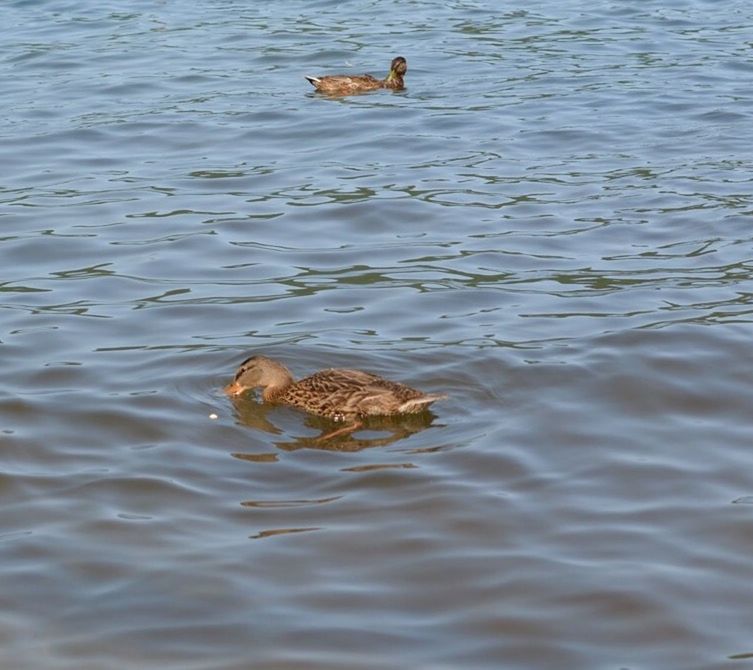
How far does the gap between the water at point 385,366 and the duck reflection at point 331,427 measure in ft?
0.09

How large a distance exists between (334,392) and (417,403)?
1.57 feet

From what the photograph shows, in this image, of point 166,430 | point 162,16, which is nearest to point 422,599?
point 166,430

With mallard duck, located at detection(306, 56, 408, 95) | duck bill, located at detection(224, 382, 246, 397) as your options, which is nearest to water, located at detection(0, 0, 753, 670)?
duck bill, located at detection(224, 382, 246, 397)

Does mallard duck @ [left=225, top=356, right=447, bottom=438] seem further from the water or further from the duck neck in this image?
the water

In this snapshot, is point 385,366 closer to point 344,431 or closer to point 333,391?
point 333,391

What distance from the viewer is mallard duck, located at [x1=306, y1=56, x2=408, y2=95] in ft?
60.0

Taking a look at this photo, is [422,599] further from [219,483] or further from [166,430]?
[166,430]

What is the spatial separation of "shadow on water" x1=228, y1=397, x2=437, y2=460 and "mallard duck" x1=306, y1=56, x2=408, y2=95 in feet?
31.9

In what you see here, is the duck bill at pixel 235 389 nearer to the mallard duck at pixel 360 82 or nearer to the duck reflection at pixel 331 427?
the duck reflection at pixel 331 427

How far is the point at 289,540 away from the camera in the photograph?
725 centimetres

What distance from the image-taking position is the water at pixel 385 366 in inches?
260

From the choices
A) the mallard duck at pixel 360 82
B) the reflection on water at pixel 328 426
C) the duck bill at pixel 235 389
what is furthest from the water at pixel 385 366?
the mallard duck at pixel 360 82

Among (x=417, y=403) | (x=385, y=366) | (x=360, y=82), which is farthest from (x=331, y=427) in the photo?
(x=360, y=82)

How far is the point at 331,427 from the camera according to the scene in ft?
28.9
